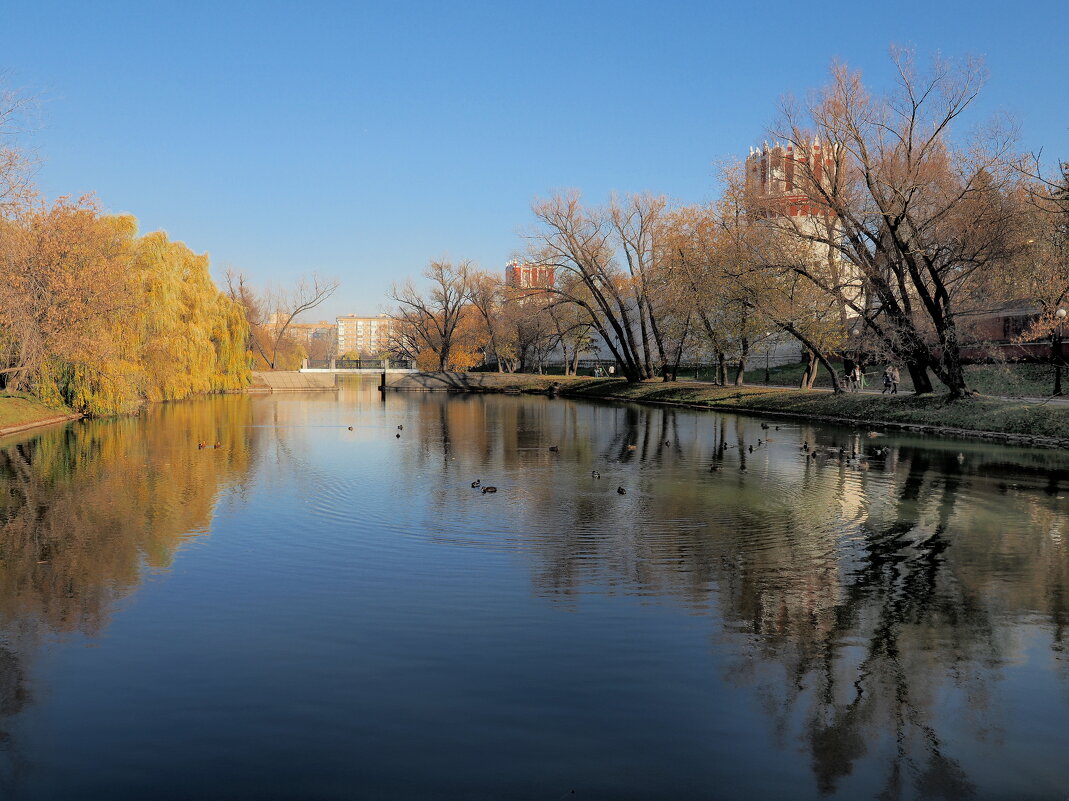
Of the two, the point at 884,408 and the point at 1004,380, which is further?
the point at 1004,380

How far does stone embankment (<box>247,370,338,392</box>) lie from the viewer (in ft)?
224

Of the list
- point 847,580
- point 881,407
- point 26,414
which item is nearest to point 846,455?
point 881,407

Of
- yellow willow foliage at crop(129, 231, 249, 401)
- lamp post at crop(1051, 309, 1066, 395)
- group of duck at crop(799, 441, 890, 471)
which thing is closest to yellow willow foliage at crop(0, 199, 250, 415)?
yellow willow foliage at crop(129, 231, 249, 401)

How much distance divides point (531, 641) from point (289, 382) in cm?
6761

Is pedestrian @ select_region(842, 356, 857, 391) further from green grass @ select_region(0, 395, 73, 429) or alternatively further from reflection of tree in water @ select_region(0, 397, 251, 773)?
green grass @ select_region(0, 395, 73, 429)

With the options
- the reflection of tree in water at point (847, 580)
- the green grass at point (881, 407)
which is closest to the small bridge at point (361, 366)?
the green grass at point (881, 407)

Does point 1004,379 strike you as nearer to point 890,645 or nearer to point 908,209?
point 908,209

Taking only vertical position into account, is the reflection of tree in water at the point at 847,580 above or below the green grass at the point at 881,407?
below

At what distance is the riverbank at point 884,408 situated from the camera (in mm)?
27844

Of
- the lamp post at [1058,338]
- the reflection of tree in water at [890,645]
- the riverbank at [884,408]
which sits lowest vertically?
the reflection of tree in water at [890,645]

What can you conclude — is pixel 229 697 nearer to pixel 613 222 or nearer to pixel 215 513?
pixel 215 513

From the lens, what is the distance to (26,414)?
32.7m

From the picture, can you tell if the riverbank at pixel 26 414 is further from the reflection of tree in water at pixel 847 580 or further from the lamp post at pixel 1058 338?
the lamp post at pixel 1058 338

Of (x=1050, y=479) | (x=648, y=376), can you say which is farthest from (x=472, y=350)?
(x=1050, y=479)
